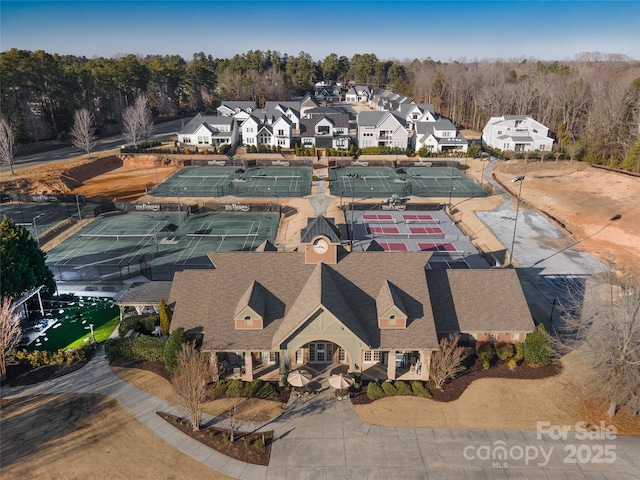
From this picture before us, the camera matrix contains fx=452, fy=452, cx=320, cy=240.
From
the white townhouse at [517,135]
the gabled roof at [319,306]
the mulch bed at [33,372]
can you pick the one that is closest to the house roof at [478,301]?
the gabled roof at [319,306]

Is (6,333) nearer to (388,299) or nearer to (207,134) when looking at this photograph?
(388,299)

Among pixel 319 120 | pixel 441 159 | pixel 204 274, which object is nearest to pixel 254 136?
pixel 319 120

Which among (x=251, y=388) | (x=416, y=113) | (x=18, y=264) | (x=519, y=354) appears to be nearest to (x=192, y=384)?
(x=251, y=388)

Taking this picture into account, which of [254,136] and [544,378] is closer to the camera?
[544,378]

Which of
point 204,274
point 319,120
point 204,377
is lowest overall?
point 204,377

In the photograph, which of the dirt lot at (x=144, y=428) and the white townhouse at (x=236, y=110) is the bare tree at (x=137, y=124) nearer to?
the white townhouse at (x=236, y=110)

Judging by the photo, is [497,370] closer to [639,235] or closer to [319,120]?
[639,235]

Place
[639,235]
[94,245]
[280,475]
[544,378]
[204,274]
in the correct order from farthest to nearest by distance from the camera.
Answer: [639,235] < [94,245] < [204,274] < [544,378] < [280,475]

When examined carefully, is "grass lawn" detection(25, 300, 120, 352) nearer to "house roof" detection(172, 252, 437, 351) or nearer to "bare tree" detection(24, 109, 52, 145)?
"house roof" detection(172, 252, 437, 351)
